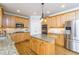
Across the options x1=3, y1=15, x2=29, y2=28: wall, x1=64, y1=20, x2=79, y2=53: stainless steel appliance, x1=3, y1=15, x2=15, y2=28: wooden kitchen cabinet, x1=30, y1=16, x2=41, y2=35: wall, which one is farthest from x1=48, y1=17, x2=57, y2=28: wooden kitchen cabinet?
x1=3, y1=15, x2=15, y2=28: wooden kitchen cabinet

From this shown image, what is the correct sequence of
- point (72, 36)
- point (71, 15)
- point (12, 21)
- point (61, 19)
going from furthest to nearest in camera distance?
point (12, 21)
point (61, 19)
point (71, 15)
point (72, 36)

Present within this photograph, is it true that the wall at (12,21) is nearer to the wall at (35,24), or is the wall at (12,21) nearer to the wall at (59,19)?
the wall at (35,24)

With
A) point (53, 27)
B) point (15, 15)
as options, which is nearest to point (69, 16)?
point (53, 27)

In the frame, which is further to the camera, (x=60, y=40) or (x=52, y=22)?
(x=52, y=22)

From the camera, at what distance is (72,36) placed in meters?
4.45

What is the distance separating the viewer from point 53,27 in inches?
245

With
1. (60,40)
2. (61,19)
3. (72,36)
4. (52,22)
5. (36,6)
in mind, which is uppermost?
(36,6)

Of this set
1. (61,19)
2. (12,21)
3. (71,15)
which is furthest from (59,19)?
(12,21)

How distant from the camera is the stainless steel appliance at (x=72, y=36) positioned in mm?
4223

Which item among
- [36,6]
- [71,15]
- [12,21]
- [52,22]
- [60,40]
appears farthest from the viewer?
[12,21]

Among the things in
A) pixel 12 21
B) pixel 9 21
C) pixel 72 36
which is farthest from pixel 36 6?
pixel 12 21

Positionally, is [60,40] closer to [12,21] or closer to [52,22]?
[52,22]

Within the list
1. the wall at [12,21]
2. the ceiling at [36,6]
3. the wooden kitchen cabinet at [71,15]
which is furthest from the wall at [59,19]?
the wall at [12,21]

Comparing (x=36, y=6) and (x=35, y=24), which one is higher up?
(x=36, y=6)
